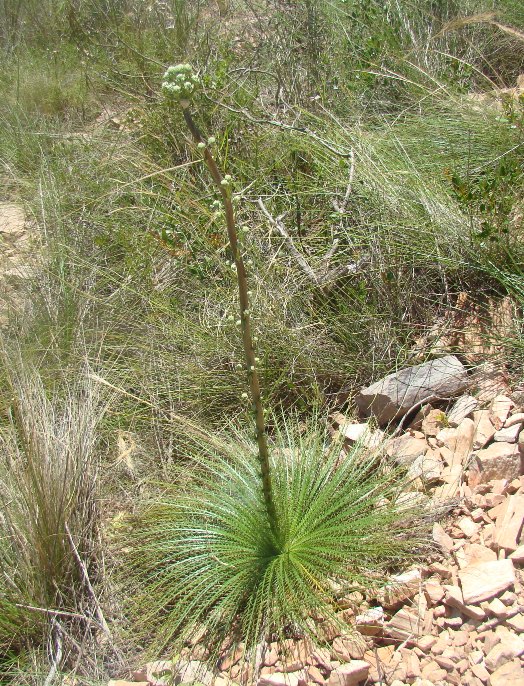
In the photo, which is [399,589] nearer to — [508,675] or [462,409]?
[508,675]

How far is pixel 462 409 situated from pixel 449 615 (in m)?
0.75

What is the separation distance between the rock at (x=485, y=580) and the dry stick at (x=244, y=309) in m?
0.48

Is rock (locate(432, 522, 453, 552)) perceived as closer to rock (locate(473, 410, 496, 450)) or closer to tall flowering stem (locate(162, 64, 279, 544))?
rock (locate(473, 410, 496, 450))

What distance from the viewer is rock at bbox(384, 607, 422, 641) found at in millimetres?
1675

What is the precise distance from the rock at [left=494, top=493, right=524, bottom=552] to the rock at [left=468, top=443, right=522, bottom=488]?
0.13m

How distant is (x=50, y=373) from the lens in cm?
270

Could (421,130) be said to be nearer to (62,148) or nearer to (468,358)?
(468,358)

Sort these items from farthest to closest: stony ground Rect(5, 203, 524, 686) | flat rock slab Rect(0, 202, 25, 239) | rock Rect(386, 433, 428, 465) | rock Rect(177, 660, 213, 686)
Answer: flat rock slab Rect(0, 202, 25, 239), rock Rect(386, 433, 428, 465), rock Rect(177, 660, 213, 686), stony ground Rect(5, 203, 524, 686)

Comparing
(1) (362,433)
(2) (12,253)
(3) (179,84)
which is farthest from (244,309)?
(2) (12,253)

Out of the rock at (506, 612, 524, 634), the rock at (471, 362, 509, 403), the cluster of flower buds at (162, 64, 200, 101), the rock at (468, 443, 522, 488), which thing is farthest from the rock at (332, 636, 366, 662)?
the cluster of flower buds at (162, 64, 200, 101)

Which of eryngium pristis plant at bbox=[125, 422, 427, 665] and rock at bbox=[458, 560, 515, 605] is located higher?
eryngium pristis plant at bbox=[125, 422, 427, 665]

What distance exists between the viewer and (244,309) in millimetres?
1498

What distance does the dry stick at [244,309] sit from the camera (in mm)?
1275

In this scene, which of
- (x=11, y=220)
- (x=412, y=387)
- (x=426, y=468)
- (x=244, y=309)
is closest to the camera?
(x=244, y=309)
